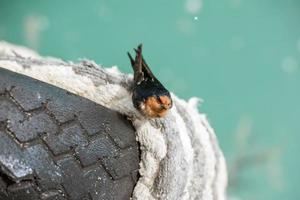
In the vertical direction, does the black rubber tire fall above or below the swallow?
below

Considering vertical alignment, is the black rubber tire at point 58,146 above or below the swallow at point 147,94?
below

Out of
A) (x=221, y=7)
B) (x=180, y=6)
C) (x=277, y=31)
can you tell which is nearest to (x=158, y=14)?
(x=180, y=6)

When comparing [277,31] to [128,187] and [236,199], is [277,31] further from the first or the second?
[128,187]

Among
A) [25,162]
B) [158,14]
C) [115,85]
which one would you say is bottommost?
[25,162]
